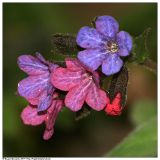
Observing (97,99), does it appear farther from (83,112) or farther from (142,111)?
(142,111)

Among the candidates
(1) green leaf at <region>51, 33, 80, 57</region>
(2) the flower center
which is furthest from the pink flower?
(2) the flower center

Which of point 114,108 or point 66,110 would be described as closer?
point 114,108

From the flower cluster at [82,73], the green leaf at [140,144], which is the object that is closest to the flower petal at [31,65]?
the flower cluster at [82,73]

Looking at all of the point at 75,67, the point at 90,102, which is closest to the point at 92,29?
the point at 75,67

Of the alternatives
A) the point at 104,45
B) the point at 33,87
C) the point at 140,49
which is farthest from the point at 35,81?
the point at 140,49

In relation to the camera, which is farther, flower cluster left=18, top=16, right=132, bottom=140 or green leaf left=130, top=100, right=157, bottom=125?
green leaf left=130, top=100, right=157, bottom=125

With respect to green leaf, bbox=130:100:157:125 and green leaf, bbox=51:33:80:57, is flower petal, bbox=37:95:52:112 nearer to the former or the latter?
green leaf, bbox=51:33:80:57

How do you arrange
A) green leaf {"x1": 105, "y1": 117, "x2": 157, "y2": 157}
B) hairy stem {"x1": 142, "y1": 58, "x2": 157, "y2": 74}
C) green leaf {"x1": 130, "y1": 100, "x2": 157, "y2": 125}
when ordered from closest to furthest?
hairy stem {"x1": 142, "y1": 58, "x2": 157, "y2": 74}, green leaf {"x1": 105, "y1": 117, "x2": 157, "y2": 157}, green leaf {"x1": 130, "y1": 100, "x2": 157, "y2": 125}
